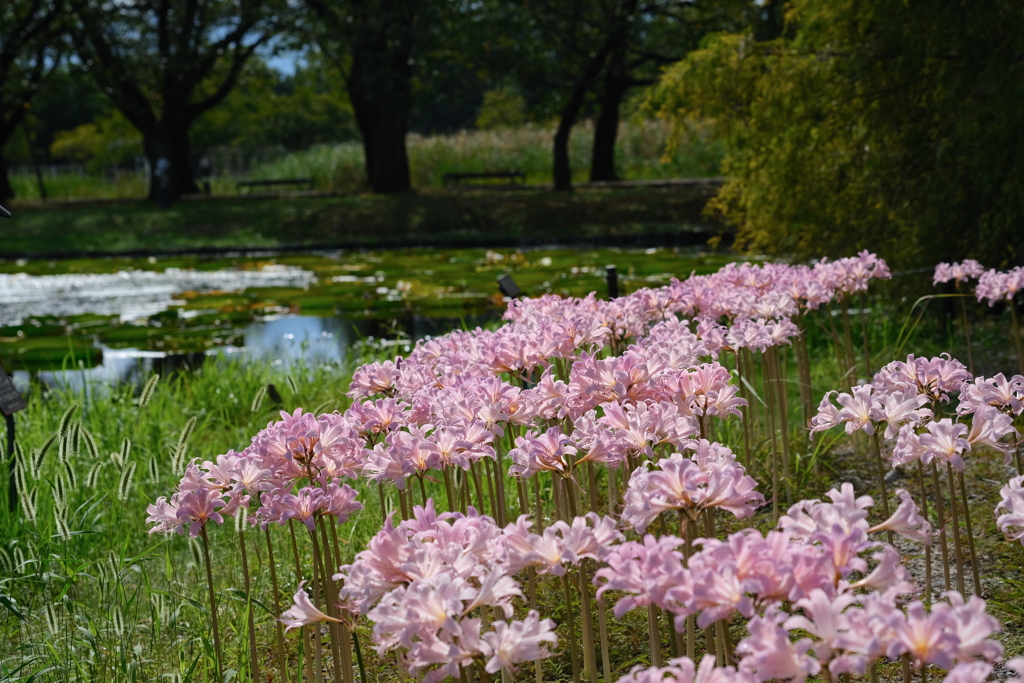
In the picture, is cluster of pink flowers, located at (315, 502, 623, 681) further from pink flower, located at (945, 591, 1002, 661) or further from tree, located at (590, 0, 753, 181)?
tree, located at (590, 0, 753, 181)

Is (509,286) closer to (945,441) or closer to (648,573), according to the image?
(945,441)

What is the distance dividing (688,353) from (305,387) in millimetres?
3311

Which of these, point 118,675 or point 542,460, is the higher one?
point 542,460

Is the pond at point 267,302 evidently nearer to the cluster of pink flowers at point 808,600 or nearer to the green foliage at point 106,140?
the cluster of pink flowers at point 808,600

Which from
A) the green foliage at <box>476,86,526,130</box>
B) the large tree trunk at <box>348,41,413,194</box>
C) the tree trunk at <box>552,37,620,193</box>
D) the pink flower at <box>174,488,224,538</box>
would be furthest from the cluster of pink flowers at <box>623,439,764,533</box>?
the green foliage at <box>476,86,526,130</box>

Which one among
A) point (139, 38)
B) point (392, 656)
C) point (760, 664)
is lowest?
point (392, 656)

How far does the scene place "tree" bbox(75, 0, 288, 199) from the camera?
914 inches

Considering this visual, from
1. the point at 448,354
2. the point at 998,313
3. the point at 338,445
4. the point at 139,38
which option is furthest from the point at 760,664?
the point at 139,38

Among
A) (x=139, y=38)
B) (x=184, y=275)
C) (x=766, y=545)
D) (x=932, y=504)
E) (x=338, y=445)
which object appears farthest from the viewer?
(x=139, y=38)

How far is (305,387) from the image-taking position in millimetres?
5594

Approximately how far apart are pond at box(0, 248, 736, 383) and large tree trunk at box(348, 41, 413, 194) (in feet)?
25.9

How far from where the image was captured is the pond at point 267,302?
801 centimetres

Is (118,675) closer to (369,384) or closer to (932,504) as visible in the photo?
A: (369,384)

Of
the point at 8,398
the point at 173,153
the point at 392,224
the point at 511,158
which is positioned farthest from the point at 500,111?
the point at 8,398
